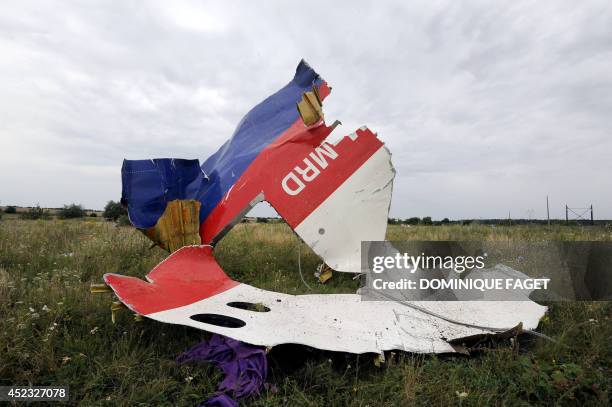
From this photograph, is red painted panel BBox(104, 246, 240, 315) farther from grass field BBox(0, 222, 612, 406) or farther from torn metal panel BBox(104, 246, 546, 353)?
grass field BBox(0, 222, 612, 406)

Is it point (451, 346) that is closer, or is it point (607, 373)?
point (607, 373)

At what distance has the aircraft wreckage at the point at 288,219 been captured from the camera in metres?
2.75

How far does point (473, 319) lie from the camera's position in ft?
9.89

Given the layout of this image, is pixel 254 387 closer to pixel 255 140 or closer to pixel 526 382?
pixel 526 382

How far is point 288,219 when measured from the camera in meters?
3.91

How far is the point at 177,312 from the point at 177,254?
917 mm

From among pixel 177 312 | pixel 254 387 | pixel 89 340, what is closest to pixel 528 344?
pixel 254 387

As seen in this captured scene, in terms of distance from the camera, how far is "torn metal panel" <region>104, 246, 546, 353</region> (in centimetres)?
245

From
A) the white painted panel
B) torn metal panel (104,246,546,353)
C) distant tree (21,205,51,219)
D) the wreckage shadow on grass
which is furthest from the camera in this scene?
distant tree (21,205,51,219)

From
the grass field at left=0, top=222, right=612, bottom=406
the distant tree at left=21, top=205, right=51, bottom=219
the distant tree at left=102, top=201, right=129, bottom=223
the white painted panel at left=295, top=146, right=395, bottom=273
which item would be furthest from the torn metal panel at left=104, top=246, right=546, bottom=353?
the distant tree at left=102, top=201, right=129, bottom=223

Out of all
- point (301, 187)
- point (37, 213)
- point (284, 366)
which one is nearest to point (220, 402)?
point (284, 366)

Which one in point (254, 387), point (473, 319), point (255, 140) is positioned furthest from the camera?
point (255, 140)

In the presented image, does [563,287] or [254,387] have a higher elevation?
[563,287]

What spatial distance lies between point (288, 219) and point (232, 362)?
6.19ft
